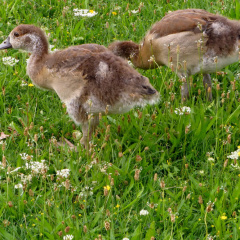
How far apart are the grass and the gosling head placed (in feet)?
2.29

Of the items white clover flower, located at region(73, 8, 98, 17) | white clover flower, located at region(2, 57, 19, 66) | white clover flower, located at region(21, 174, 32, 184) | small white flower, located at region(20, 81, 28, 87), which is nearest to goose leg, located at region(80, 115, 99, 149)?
white clover flower, located at region(21, 174, 32, 184)

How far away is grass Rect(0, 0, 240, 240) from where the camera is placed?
13.9ft

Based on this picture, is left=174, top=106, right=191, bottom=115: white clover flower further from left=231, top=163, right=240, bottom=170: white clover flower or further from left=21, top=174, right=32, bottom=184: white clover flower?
left=21, top=174, right=32, bottom=184: white clover flower

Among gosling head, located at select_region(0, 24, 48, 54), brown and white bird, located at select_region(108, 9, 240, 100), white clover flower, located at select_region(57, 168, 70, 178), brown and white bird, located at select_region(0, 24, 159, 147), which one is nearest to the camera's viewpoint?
white clover flower, located at select_region(57, 168, 70, 178)

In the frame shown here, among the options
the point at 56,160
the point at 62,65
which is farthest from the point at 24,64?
the point at 56,160

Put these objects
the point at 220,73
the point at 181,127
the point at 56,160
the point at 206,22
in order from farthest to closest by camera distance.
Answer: the point at 220,73 < the point at 206,22 < the point at 181,127 < the point at 56,160

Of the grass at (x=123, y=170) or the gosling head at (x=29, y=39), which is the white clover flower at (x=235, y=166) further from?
the gosling head at (x=29, y=39)

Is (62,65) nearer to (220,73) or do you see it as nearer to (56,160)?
(56,160)

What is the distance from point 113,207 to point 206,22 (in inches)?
112

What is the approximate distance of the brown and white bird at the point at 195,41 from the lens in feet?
19.7

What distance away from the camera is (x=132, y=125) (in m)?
5.71

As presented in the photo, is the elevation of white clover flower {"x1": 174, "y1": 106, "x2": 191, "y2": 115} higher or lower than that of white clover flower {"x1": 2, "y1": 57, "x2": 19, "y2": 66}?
higher

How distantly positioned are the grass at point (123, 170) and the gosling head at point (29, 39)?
27.5 inches

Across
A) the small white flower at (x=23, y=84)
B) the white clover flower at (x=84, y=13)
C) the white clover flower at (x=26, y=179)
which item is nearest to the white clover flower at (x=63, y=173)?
the white clover flower at (x=26, y=179)
